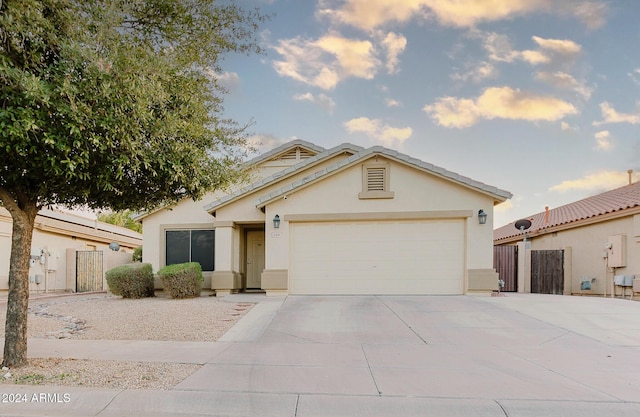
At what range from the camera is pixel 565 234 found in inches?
656

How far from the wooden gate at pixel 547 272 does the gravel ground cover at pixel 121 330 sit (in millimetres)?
10799

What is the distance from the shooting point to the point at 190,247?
14797 mm

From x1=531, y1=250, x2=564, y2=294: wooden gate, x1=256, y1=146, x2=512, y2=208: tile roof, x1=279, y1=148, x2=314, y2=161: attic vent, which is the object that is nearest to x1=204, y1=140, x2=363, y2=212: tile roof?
x1=279, y1=148, x2=314, y2=161: attic vent

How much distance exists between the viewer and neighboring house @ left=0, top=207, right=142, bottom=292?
15.5m

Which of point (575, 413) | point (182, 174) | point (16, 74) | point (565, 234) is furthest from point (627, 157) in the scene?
point (16, 74)

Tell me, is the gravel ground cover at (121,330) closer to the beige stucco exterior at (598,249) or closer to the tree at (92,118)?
the tree at (92,118)

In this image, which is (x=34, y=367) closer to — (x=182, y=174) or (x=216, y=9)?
(x=182, y=174)

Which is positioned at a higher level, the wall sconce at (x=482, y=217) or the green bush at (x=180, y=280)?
the wall sconce at (x=482, y=217)

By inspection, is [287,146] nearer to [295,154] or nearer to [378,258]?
[295,154]

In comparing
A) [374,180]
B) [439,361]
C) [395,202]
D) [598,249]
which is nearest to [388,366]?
[439,361]

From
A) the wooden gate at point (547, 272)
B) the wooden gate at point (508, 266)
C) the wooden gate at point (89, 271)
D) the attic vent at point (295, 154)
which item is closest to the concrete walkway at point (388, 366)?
the wooden gate at point (547, 272)

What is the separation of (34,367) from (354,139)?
1273cm

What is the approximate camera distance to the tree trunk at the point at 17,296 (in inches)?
214

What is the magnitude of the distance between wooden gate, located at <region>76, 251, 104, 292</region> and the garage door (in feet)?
37.1
